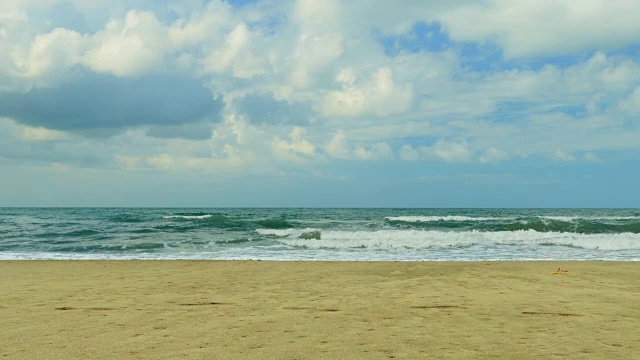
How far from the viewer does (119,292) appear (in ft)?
30.1

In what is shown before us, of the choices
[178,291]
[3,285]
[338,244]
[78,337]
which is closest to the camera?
[78,337]

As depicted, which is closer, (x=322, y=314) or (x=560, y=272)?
(x=322, y=314)

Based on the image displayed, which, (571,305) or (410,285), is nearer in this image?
(571,305)

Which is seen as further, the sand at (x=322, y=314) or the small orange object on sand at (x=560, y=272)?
the small orange object on sand at (x=560, y=272)

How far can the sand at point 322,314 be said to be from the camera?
5.37 m

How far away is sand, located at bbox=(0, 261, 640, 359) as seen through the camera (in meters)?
5.37

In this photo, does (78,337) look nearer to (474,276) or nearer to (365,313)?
(365,313)

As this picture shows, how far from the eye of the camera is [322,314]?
23.2 ft

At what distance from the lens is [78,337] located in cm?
592

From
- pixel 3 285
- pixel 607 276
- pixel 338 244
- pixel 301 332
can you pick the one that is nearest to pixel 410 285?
pixel 301 332

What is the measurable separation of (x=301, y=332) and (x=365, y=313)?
54.5 inches

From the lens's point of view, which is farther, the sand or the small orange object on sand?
the small orange object on sand

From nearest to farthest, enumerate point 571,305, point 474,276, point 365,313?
1. point 365,313
2. point 571,305
3. point 474,276

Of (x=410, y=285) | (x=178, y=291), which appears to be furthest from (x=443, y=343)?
(x=178, y=291)
